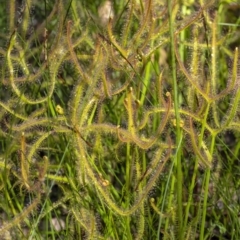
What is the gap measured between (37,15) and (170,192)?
1.45 meters

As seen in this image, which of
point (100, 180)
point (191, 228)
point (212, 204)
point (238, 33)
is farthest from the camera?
point (238, 33)

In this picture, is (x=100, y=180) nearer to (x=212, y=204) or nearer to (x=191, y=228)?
(x=191, y=228)

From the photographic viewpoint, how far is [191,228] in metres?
1.71

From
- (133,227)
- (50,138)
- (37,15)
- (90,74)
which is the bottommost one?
(133,227)

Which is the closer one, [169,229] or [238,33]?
[169,229]

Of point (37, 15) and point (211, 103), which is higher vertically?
point (37, 15)

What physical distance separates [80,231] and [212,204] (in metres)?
0.39

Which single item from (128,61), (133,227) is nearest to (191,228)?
(133,227)

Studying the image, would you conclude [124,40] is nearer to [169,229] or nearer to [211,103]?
[211,103]

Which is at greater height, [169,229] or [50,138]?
[50,138]

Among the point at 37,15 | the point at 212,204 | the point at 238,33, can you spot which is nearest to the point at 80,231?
the point at 212,204

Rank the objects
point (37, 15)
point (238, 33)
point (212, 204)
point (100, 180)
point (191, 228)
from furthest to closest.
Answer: point (37, 15) → point (238, 33) → point (212, 204) → point (191, 228) → point (100, 180)

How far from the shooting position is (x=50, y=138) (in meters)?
1.89

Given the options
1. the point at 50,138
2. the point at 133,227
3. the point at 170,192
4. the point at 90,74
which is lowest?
the point at 133,227
